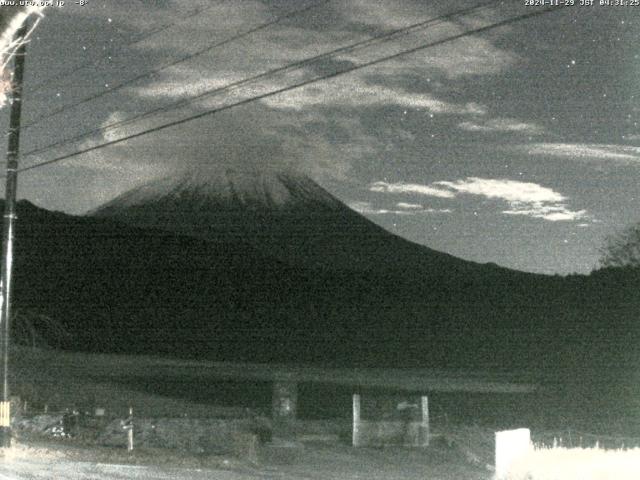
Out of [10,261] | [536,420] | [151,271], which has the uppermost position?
[151,271]

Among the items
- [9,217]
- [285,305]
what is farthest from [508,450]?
[285,305]

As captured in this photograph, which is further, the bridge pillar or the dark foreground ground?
the bridge pillar

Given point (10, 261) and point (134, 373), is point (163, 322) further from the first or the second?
point (10, 261)

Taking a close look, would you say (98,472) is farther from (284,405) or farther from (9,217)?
(9,217)

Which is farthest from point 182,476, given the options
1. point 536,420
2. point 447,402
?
point 447,402

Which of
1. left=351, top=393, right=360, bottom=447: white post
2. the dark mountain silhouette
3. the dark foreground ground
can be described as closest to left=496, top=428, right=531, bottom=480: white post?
the dark foreground ground

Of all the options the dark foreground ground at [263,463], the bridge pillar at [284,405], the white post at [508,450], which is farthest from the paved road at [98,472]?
the white post at [508,450]

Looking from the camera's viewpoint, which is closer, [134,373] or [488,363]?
Result: [134,373]

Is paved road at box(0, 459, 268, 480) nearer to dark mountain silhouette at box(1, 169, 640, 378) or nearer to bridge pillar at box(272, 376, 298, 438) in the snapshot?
bridge pillar at box(272, 376, 298, 438)
